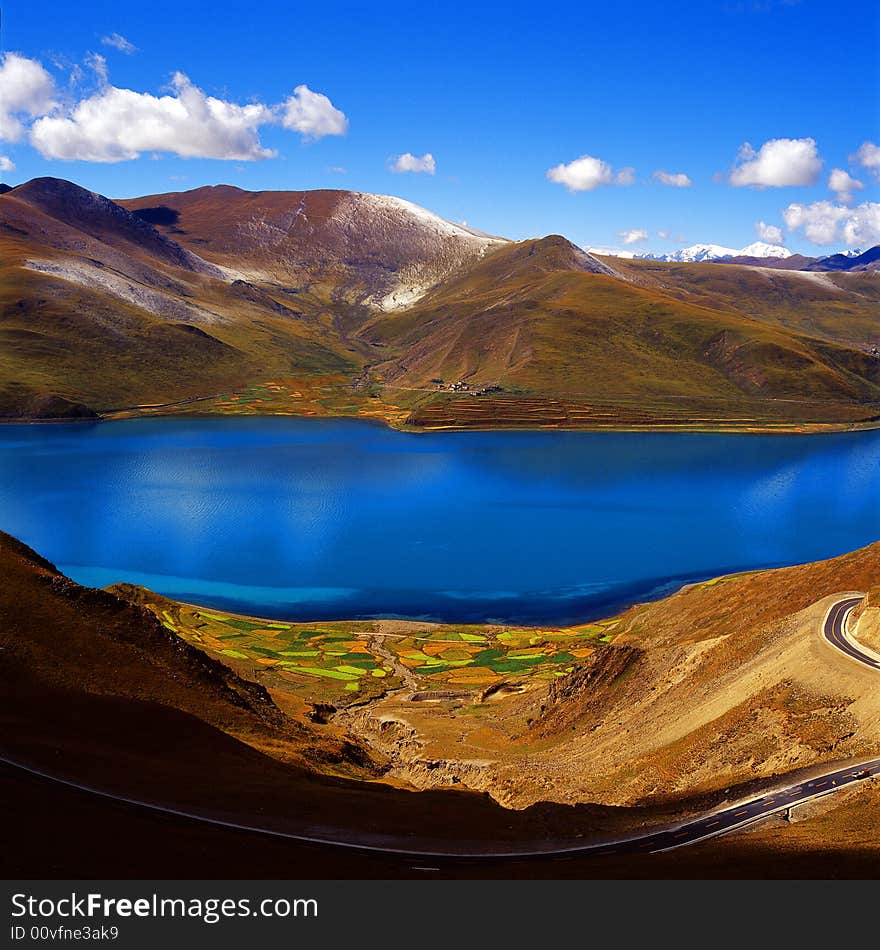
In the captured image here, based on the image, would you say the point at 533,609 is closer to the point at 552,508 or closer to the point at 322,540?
the point at 322,540

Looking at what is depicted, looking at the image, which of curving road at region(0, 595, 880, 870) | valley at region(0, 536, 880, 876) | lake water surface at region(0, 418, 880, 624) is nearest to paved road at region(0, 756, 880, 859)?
curving road at region(0, 595, 880, 870)

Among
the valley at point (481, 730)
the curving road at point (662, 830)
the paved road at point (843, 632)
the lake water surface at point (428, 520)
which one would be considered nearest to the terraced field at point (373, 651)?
the valley at point (481, 730)

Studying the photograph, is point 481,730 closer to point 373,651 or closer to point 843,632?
point 373,651

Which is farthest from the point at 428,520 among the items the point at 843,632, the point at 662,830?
the point at 662,830

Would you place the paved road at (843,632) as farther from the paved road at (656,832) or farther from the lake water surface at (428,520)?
the lake water surface at (428,520)

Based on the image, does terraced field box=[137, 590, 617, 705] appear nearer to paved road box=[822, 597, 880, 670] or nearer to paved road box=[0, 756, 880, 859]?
paved road box=[822, 597, 880, 670]

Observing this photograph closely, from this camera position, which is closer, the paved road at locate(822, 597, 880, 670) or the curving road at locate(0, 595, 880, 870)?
the curving road at locate(0, 595, 880, 870)

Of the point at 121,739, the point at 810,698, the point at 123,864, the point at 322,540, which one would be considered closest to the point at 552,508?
the point at 322,540
